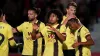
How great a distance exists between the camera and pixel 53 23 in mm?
10484

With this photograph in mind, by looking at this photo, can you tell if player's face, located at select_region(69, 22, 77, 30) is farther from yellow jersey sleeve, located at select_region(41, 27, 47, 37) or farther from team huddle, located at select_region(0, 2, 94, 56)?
yellow jersey sleeve, located at select_region(41, 27, 47, 37)

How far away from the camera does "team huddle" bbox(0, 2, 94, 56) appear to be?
1034cm

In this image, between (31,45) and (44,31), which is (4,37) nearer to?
(44,31)

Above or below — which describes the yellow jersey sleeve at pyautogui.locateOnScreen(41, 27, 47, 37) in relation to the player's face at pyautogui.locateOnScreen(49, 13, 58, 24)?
below

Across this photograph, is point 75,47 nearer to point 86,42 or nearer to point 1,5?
point 86,42

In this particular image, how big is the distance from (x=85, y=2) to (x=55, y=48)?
7780 mm

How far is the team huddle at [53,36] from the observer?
407 inches

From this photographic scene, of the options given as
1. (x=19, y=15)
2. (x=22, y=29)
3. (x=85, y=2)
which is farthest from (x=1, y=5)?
(x=22, y=29)

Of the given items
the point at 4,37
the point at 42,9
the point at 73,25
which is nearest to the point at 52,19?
the point at 73,25

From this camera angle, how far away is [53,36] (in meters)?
10.5

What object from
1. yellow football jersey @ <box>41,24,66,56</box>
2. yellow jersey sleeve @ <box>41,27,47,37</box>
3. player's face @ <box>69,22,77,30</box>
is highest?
player's face @ <box>69,22,77,30</box>

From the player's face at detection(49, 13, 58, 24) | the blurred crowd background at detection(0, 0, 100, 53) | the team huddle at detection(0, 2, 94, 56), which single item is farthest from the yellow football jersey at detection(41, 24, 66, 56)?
the blurred crowd background at detection(0, 0, 100, 53)

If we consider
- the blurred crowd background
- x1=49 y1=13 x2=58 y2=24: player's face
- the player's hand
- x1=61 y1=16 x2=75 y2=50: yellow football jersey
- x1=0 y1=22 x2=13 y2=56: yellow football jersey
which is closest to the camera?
x1=0 y1=22 x2=13 y2=56: yellow football jersey

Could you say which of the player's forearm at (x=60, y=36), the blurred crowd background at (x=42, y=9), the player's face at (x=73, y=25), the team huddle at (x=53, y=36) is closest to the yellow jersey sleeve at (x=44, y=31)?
the team huddle at (x=53, y=36)
